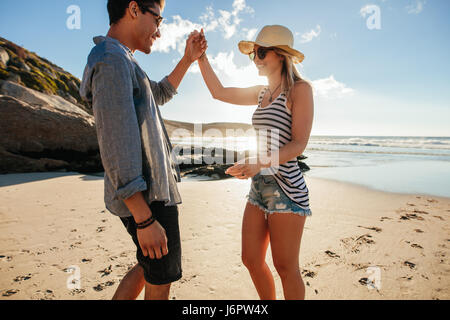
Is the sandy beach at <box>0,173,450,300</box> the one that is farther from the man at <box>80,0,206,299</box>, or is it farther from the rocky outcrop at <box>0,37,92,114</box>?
the rocky outcrop at <box>0,37,92,114</box>

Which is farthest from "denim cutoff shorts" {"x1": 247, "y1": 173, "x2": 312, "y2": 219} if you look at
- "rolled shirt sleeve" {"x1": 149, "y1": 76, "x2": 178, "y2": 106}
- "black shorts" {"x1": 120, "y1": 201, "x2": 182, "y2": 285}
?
"rolled shirt sleeve" {"x1": 149, "y1": 76, "x2": 178, "y2": 106}

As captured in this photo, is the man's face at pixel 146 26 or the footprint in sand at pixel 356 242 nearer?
the man's face at pixel 146 26

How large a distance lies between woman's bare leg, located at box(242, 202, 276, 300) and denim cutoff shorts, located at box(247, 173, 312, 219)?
Result: 0.10m

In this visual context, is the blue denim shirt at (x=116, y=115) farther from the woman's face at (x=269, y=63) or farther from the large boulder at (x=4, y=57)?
the large boulder at (x=4, y=57)

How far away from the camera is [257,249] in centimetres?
206

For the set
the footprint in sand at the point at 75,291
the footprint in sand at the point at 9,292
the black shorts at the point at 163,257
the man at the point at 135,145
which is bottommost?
the footprint in sand at the point at 75,291

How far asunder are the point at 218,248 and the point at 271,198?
77.9 inches

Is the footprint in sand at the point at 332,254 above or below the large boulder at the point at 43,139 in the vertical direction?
below

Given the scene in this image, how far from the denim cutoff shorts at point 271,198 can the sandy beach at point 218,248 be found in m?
1.26

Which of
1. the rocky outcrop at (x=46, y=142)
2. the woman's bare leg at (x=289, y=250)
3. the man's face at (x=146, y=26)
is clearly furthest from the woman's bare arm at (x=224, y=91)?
the rocky outcrop at (x=46, y=142)

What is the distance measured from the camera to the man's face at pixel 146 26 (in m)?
1.53

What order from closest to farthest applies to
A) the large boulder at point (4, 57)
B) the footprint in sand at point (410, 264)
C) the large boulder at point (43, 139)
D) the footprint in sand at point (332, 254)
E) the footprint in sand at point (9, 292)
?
the footprint in sand at point (9, 292) → the footprint in sand at point (410, 264) → the footprint in sand at point (332, 254) → the large boulder at point (43, 139) → the large boulder at point (4, 57)

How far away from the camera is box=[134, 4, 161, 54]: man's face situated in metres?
1.53

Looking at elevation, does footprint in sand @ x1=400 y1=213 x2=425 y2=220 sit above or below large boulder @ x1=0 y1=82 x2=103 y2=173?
below
